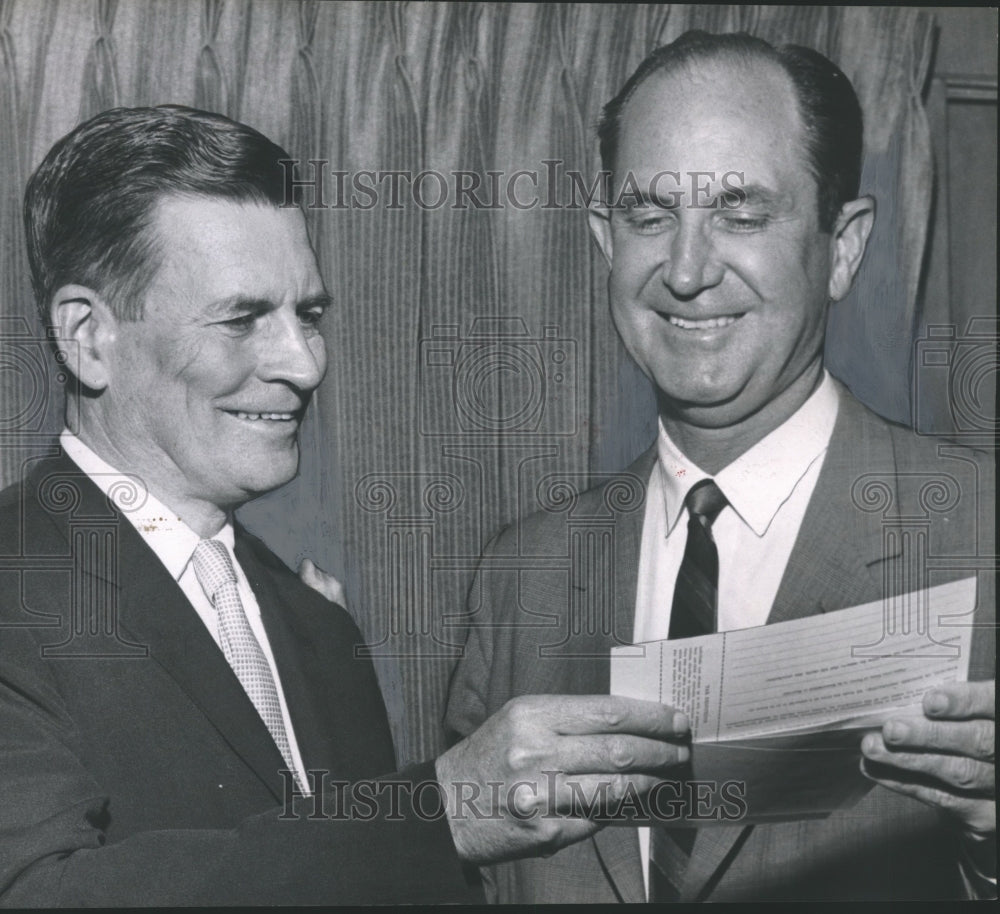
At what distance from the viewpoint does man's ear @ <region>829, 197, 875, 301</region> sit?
12.0 feet

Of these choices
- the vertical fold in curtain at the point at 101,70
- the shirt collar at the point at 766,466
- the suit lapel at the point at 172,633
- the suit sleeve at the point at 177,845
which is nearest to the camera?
the suit sleeve at the point at 177,845

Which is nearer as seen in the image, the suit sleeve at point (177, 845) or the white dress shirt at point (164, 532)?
the suit sleeve at point (177, 845)

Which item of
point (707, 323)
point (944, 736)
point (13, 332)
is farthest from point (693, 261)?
point (13, 332)

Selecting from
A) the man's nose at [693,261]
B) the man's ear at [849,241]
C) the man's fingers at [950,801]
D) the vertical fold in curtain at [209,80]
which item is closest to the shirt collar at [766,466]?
the man's ear at [849,241]

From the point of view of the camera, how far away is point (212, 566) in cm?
353

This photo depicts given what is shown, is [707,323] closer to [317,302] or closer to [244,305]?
[317,302]

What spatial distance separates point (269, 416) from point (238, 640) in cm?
54

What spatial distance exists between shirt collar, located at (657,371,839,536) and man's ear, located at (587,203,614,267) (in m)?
0.47

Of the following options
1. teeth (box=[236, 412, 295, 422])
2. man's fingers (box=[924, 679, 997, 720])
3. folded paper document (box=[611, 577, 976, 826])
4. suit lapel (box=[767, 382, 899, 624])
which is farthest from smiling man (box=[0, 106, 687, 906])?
man's fingers (box=[924, 679, 997, 720])

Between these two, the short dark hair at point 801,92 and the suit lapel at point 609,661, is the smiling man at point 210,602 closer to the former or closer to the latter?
the suit lapel at point 609,661

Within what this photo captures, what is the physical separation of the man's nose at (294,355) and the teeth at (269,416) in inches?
3.0

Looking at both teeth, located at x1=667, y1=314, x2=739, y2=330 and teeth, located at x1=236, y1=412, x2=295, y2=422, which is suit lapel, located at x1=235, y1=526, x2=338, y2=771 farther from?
teeth, located at x1=667, y1=314, x2=739, y2=330

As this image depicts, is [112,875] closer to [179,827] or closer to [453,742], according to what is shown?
[179,827]

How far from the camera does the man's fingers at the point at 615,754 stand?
3.50 m
